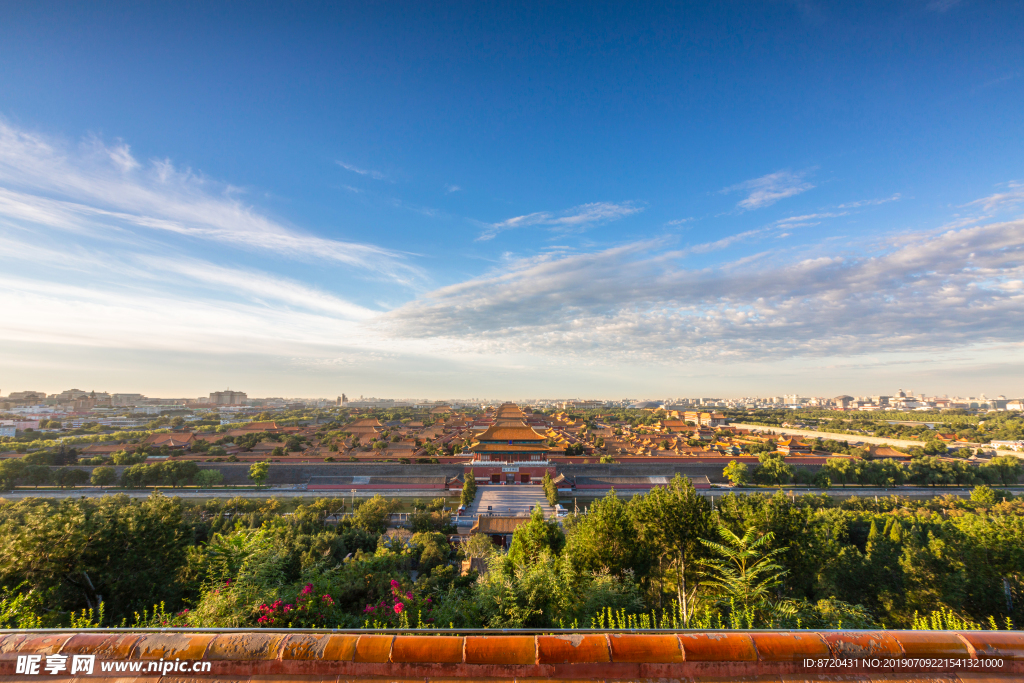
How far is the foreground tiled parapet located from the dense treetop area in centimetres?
198

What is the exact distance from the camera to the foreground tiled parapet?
2.48m

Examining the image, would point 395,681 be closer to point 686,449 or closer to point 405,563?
point 405,563

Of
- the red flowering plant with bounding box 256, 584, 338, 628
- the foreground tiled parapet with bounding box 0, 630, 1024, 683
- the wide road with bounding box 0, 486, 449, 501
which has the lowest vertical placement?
the wide road with bounding box 0, 486, 449, 501

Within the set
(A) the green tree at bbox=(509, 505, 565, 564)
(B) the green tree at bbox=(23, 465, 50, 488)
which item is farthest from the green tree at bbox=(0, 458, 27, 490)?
(A) the green tree at bbox=(509, 505, 565, 564)

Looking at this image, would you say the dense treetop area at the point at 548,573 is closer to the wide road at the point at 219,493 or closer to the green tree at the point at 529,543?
the green tree at the point at 529,543

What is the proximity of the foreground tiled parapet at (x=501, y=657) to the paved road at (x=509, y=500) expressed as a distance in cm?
2115

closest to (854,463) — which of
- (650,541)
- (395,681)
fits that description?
(650,541)

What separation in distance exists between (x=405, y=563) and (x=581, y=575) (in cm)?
709

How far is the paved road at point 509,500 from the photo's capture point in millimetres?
23295

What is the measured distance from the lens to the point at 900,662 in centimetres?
255

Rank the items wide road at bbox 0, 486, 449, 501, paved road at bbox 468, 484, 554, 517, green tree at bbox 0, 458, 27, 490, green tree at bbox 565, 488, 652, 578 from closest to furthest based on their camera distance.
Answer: green tree at bbox 565, 488, 652, 578, paved road at bbox 468, 484, 554, 517, wide road at bbox 0, 486, 449, 501, green tree at bbox 0, 458, 27, 490

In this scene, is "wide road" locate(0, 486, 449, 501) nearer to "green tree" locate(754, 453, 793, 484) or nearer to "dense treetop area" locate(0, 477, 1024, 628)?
"dense treetop area" locate(0, 477, 1024, 628)

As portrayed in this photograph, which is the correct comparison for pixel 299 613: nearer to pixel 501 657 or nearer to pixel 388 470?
pixel 501 657

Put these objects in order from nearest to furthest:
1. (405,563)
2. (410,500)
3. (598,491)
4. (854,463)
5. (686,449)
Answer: (405,563)
(410,500)
(598,491)
(854,463)
(686,449)
